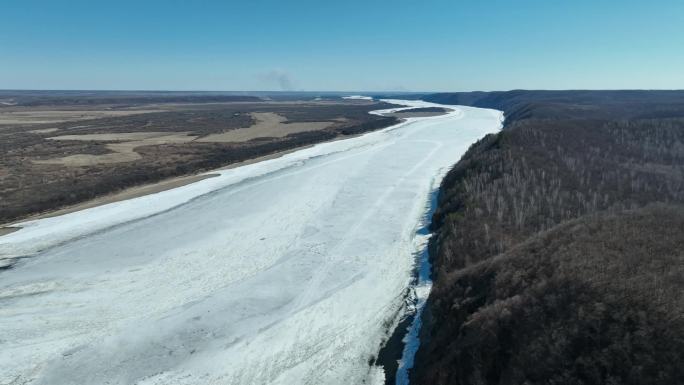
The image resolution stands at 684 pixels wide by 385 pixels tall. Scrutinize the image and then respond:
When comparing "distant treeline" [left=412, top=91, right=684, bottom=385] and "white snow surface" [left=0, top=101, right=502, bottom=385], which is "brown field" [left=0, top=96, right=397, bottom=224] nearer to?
"white snow surface" [left=0, top=101, right=502, bottom=385]

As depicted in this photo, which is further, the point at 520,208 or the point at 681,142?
the point at 681,142

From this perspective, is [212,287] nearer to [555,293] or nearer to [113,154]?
[555,293]

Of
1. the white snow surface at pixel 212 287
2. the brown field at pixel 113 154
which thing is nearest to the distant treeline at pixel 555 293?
the white snow surface at pixel 212 287

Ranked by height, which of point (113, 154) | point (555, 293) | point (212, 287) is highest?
point (555, 293)

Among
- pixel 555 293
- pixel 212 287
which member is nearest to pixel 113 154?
pixel 212 287

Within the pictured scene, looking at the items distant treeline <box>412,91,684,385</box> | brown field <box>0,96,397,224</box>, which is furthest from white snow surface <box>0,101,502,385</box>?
brown field <box>0,96,397,224</box>

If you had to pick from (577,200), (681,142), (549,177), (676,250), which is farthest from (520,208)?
(681,142)

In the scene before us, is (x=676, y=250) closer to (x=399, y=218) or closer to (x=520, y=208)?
(x=520, y=208)

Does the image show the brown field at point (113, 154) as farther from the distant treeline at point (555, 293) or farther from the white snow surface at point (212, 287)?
the distant treeline at point (555, 293)
